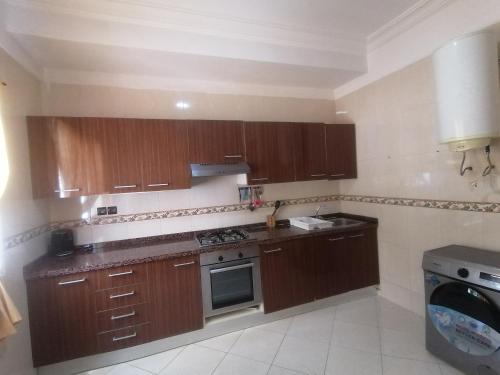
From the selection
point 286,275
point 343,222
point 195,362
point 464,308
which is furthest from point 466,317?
point 195,362

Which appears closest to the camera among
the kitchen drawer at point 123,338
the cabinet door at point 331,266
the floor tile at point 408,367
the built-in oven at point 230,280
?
the floor tile at point 408,367

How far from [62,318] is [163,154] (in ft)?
4.54

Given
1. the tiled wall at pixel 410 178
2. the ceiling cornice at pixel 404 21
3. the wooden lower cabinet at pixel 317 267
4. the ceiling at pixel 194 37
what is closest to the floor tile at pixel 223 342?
the wooden lower cabinet at pixel 317 267

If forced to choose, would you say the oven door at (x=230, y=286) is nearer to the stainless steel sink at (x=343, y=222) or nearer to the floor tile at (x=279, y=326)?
the floor tile at (x=279, y=326)

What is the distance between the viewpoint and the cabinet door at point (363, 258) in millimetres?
2640

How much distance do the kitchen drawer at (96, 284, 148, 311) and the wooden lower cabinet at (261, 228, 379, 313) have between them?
0.99 metres

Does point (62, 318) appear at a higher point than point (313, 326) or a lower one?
higher

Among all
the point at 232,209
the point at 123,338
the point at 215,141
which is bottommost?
the point at 123,338

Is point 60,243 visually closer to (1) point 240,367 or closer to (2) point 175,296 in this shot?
(2) point 175,296

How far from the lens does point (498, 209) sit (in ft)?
5.73

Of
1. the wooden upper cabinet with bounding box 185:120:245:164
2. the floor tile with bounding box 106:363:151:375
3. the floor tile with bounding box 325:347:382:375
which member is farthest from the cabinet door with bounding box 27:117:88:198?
the floor tile with bounding box 325:347:382:375

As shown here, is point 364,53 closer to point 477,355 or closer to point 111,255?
point 477,355

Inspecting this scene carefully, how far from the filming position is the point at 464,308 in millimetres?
1570

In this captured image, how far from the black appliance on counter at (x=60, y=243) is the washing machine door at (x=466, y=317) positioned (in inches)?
108
